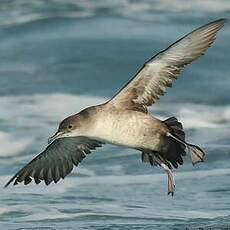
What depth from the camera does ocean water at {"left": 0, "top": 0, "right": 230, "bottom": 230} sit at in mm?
9156

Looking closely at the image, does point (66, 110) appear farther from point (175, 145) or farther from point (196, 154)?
point (175, 145)

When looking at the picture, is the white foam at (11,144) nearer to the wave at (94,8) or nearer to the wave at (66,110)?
the wave at (66,110)

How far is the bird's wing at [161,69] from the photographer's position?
8.46m

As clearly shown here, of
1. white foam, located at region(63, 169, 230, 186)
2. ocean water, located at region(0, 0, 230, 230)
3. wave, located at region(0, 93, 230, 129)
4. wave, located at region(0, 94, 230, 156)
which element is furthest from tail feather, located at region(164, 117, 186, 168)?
wave, located at region(0, 93, 230, 129)

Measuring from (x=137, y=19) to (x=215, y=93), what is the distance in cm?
403

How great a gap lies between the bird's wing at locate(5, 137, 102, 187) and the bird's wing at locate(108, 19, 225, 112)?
781 millimetres

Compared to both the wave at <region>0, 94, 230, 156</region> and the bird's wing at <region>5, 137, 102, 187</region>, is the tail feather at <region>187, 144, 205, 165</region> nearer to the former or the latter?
the bird's wing at <region>5, 137, 102, 187</region>

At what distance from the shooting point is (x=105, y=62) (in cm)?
1499

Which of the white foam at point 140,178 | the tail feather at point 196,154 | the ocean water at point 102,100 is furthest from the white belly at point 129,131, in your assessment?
the white foam at point 140,178

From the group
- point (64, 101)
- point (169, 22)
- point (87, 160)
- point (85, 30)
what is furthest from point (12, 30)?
point (87, 160)

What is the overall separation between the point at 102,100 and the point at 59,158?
4354 mm

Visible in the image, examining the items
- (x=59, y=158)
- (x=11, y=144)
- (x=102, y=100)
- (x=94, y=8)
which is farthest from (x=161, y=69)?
Result: (x=94, y=8)

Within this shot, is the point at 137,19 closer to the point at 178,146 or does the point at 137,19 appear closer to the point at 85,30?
the point at 85,30

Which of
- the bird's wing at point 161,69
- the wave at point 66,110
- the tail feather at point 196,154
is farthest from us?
the wave at point 66,110
